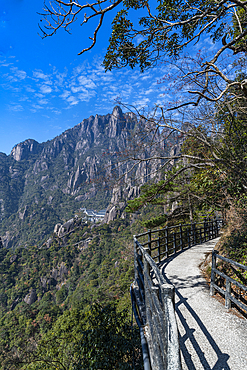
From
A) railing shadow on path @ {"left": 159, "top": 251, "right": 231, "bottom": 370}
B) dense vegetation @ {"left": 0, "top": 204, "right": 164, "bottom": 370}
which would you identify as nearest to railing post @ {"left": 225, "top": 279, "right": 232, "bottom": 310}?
railing shadow on path @ {"left": 159, "top": 251, "right": 231, "bottom": 370}

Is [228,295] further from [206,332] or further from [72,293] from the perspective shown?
[72,293]

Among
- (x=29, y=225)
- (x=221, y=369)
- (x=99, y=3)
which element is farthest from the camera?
(x=29, y=225)

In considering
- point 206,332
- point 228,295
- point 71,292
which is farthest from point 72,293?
point 206,332

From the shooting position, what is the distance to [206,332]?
10.2ft

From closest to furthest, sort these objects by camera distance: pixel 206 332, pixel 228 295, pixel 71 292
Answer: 1. pixel 206 332
2. pixel 228 295
3. pixel 71 292

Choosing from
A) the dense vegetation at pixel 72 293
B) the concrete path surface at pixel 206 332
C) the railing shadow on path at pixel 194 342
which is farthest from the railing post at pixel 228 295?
the dense vegetation at pixel 72 293

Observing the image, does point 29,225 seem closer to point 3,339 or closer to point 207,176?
point 3,339

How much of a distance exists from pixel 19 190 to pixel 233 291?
221 metres

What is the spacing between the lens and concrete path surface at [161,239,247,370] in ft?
8.27

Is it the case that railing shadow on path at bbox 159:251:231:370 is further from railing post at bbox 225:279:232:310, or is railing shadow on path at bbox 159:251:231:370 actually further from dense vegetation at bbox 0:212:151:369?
dense vegetation at bbox 0:212:151:369

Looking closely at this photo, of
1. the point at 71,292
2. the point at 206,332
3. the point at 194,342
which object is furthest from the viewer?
the point at 71,292

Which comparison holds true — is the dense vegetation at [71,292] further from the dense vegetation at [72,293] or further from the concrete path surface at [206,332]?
the concrete path surface at [206,332]

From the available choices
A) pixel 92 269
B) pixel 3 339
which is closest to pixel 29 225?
pixel 92 269

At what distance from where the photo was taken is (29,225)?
449 ft
